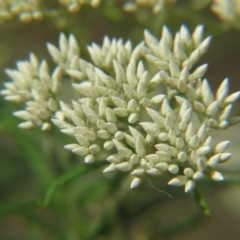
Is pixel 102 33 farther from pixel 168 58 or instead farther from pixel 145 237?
pixel 168 58

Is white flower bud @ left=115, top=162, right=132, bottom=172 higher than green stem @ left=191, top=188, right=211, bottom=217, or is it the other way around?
white flower bud @ left=115, top=162, right=132, bottom=172

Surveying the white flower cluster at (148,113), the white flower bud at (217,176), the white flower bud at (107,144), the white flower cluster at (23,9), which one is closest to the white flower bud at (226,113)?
the white flower cluster at (148,113)

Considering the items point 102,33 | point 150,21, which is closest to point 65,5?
point 150,21

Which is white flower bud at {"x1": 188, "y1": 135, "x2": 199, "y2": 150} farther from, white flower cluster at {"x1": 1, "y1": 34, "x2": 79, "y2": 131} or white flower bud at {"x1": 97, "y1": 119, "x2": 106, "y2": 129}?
white flower cluster at {"x1": 1, "y1": 34, "x2": 79, "y2": 131}

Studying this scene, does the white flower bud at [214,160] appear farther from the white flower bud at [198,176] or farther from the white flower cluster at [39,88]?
the white flower cluster at [39,88]

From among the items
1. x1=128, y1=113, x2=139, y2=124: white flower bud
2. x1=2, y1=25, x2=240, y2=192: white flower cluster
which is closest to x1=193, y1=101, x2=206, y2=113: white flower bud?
x1=2, y1=25, x2=240, y2=192: white flower cluster

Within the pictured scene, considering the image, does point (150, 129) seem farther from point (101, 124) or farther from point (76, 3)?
point (76, 3)
